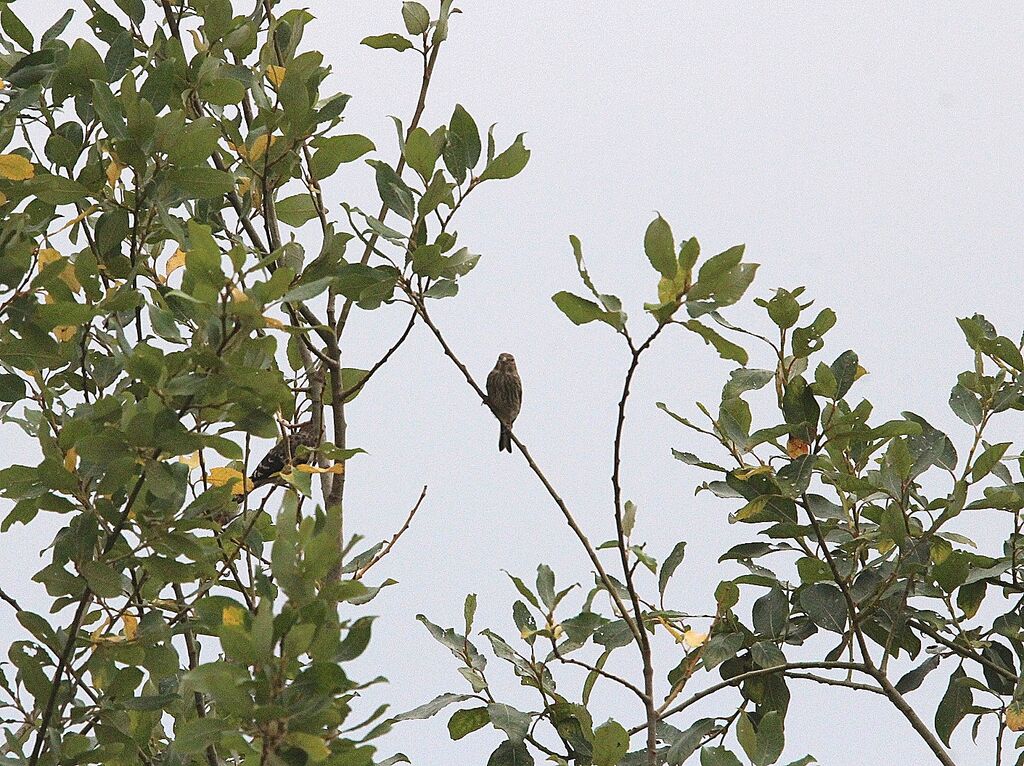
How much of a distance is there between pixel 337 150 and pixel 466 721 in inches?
46.3

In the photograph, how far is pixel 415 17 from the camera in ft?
9.22

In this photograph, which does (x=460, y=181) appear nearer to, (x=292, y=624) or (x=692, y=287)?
(x=692, y=287)

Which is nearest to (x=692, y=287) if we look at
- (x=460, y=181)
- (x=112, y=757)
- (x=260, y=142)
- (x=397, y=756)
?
(x=460, y=181)

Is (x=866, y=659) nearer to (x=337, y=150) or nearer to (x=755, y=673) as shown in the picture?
(x=755, y=673)

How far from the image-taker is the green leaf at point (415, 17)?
2.80 m

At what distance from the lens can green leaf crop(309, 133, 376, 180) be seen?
8.08 feet

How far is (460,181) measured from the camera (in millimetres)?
2447

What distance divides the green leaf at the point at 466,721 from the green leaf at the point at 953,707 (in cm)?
99

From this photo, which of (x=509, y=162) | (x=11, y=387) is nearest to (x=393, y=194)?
(x=509, y=162)

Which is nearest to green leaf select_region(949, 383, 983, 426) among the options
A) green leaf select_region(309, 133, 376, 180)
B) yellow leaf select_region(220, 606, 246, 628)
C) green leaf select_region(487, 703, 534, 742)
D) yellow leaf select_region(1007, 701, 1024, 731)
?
yellow leaf select_region(1007, 701, 1024, 731)

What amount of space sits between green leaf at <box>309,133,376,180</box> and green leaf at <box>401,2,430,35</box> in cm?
47

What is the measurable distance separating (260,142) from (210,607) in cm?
105

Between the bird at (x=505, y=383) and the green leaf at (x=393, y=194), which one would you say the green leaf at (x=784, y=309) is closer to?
the green leaf at (x=393, y=194)

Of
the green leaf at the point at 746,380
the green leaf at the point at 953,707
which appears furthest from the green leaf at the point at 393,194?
the green leaf at the point at 953,707
